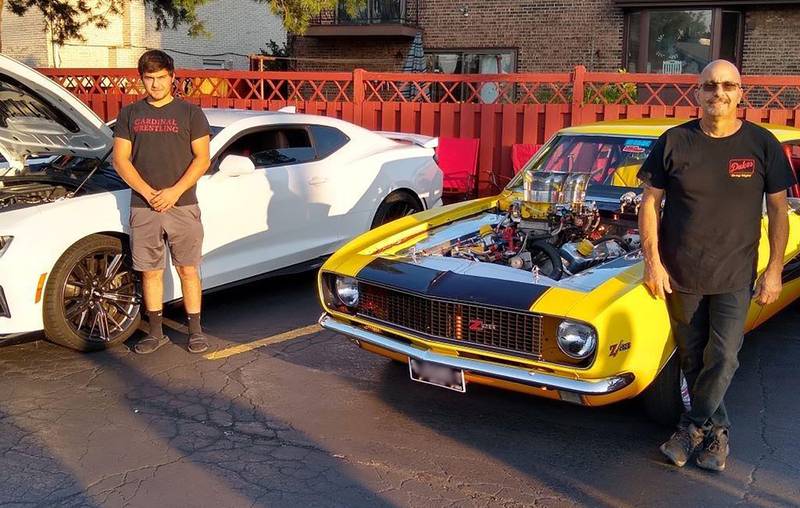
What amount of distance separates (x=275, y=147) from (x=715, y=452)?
13.9 ft

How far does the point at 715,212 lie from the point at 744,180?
181 millimetres

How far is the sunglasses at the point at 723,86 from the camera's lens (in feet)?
11.8

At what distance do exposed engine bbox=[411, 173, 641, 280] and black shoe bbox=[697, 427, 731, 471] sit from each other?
1052mm

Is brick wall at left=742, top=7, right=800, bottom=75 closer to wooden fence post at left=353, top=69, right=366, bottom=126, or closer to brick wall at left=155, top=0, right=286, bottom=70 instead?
wooden fence post at left=353, top=69, right=366, bottom=126

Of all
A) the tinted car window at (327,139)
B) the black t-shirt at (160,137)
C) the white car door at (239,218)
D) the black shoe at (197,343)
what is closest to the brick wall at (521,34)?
the tinted car window at (327,139)

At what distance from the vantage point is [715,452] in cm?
397

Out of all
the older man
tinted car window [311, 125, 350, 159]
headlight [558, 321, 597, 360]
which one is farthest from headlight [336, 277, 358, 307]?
tinted car window [311, 125, 350, 159]

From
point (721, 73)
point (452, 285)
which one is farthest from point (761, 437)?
point (721, 73)

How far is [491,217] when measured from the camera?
5566 mm

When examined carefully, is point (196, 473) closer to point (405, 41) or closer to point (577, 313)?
point (577, 313)

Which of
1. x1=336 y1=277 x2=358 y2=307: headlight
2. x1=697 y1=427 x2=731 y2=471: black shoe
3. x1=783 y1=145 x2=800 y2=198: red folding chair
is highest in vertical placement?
x1=783 y1=145 x2=800 y2=198: red folding chair

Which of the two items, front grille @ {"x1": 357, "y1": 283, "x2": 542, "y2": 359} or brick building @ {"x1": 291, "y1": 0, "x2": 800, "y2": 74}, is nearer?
front grille @ {"x1": 357, "y1": 283, "x2": 542, "y2": 359}

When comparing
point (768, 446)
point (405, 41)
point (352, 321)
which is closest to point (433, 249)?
point (352, 321)

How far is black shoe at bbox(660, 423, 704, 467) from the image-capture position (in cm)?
399
